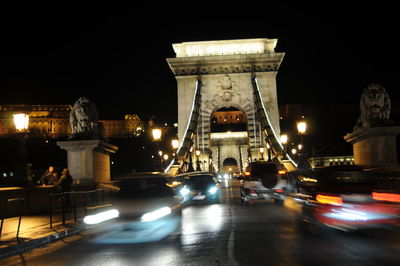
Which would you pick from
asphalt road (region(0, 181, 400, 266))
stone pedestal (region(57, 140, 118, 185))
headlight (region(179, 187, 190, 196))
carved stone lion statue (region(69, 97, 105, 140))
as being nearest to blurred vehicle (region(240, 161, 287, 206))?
headlight (region(179, 187, 190, 196))

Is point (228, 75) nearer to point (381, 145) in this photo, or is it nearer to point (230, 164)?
point (381, 145)

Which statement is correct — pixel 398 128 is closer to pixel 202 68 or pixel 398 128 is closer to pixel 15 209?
pixel 15 209

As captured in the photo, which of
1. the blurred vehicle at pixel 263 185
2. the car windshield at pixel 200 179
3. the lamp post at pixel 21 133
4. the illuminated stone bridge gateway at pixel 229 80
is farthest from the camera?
the illuminated stone bridge gateway at pixel 229 80

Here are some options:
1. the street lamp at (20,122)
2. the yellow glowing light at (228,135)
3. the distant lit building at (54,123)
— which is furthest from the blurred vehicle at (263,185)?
the distant lit building at (54,123)

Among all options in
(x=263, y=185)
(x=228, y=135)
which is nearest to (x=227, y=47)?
(x=263, y=185)

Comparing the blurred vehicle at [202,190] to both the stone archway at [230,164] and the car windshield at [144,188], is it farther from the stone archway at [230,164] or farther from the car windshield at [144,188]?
the stone archway at [230,164]

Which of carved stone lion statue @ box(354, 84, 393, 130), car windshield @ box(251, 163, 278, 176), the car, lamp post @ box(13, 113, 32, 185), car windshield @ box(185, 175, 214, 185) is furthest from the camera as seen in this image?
carved stone lion statue @ box(354, 84, 393, 130)

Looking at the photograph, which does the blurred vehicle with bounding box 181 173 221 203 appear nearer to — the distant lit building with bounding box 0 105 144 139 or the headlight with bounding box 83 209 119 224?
the headlight with bounding box 83 209 119 224

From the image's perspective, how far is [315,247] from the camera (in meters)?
9.35

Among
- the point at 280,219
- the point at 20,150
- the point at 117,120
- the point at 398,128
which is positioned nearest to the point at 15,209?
the point at 20,150

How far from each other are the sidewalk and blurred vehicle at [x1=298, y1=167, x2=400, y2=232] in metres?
6.10

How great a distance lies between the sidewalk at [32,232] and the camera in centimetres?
1034

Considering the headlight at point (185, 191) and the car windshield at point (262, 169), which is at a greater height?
the car windshield at point (262, 169)

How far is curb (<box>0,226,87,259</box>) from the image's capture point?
32.7ft
